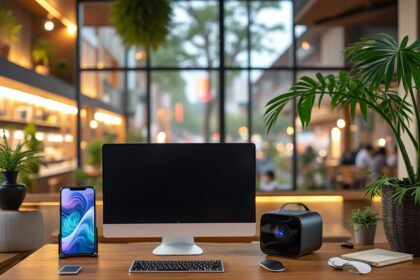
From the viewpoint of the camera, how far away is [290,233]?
268 cm

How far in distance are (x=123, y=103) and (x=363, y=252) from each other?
37.1 ft

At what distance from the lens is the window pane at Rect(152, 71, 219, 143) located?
424 inches

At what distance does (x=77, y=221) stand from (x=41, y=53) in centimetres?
699

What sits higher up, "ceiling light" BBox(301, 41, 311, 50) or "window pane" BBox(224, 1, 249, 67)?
"window pane" BBox(224, 1, 249, 67)

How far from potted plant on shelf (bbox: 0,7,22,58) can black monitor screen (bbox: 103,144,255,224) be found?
11.4 feet

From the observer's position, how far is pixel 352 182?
11.7 metres

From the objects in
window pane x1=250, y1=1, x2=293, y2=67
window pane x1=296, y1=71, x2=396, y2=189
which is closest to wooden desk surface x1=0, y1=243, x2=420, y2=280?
window pane x1=296, y1=71, x2=396, y2=189

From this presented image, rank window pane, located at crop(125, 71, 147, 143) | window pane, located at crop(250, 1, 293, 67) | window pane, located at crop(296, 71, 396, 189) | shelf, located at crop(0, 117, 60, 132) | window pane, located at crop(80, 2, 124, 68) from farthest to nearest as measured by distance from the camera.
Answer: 1. window pane, located at crop(125, 71, 147, 143)
2. window pane, located at crop(296, 71, 396, 189)
3. window pane, located at crop(80, 2, 124, 68)
4. window pane, located at crop(250, 1, 293, 67)
5. shelf, located at crop(0, 117, 60, 132)

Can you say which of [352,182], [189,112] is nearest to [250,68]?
[189,112]

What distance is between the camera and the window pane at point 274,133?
9.87 metres

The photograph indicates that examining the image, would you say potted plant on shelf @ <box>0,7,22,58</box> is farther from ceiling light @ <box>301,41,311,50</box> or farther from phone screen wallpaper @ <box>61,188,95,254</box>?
ceiling light @ <box>301,41,311,50</box>

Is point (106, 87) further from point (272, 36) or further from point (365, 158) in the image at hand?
point (365, 158)

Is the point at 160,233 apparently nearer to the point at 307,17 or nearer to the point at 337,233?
the point at 337,233

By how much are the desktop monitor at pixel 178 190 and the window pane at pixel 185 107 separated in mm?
7749
